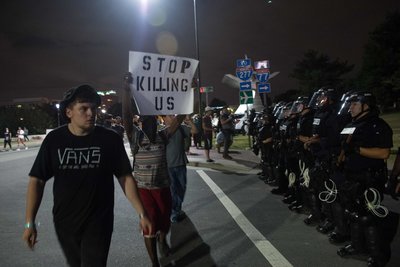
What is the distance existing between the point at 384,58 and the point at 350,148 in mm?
67914

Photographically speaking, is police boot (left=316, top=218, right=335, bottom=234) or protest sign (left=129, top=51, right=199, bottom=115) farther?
police boot (left=316, top=218, right=335, bottom=234)

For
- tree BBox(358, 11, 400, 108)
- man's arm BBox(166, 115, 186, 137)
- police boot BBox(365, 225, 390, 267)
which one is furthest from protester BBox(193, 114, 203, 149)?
tree BBox(358, 11, 400, 108)

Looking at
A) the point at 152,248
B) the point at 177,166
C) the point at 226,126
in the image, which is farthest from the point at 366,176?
the point at 226,126

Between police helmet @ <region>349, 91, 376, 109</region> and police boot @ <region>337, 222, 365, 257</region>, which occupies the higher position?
police helmet @ <region>349, 91, 376, 109</region>

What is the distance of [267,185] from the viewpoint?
31.8 ft

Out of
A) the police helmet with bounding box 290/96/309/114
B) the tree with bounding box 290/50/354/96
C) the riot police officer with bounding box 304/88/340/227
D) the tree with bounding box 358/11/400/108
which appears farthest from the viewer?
the tree with bounding box 290/50/354/96

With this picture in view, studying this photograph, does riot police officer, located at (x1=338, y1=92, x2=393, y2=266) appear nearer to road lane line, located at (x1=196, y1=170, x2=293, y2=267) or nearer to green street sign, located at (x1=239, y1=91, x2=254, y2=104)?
road lane line, located at (x1=196, y1=170, x2=293, y2=267)

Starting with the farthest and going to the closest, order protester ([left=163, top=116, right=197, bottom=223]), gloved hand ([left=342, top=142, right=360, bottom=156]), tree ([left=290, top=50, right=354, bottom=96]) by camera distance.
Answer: tree ([left=290, top=50, right=354, bottom=96])
protester ([left=163, top=116, right=197, bottom=223])
gloved hand ([left=342, top=142, right=360, bottom=156])

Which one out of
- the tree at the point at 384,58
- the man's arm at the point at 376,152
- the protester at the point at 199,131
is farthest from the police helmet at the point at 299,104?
the tree at the point at 384,58

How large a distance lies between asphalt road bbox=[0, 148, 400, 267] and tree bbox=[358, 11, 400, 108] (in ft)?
196

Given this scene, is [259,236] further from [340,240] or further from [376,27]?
[376,27]

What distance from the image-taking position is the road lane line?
4682 millimetres

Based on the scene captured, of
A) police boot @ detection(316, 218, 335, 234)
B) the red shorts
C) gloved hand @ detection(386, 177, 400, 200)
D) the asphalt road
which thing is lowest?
the asphalt road

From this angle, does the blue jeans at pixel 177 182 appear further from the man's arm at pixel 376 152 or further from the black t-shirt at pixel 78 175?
the black t-shirt at pixel 78 175
